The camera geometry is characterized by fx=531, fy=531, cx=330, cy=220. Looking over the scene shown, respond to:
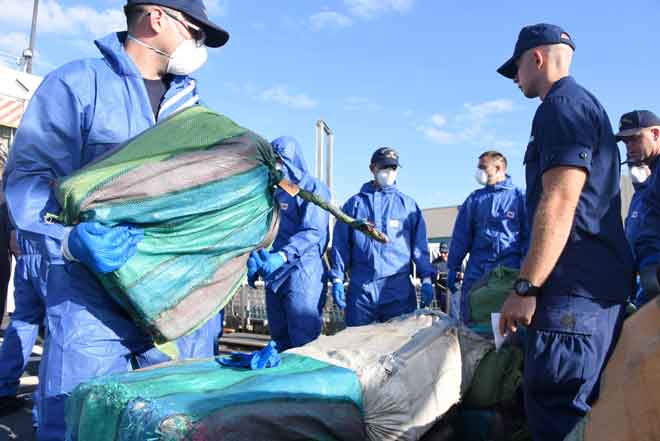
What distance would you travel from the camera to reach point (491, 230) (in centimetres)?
469

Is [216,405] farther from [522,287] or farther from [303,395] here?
[522,287]

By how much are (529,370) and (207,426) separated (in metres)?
1.09

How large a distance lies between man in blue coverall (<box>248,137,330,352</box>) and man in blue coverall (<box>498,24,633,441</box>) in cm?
206

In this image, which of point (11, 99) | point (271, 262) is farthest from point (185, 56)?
point (11, 99)

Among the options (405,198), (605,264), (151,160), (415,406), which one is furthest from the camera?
(405,198)

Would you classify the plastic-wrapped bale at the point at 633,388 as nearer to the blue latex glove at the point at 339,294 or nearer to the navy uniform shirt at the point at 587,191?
the navy uniform shirt at the point at 587,191

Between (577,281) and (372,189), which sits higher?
(372,189)

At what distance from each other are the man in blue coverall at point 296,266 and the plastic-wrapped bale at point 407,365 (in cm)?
134

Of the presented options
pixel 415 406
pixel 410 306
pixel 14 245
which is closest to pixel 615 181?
pixel 415 406

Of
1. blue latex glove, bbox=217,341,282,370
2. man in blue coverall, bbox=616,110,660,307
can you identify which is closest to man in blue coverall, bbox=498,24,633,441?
blue latex glove, bbox=217,341,282,370

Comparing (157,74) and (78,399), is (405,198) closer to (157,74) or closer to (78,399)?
(157,74)

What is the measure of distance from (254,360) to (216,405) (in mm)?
391

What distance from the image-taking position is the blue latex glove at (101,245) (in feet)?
5.16

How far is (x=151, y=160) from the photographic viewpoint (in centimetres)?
172
